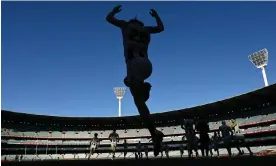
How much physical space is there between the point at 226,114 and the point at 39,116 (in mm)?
36114

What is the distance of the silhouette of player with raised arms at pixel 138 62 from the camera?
Result: 16.9 ft

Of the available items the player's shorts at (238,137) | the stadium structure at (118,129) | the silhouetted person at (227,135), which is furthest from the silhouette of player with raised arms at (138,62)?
the stadium structure at (118,129)

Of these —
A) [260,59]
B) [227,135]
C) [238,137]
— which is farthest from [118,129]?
[238,137]

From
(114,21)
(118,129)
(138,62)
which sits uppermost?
(118,129)

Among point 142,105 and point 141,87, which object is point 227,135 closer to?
point 142,105

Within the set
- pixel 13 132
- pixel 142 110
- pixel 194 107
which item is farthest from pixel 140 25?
pixel 13 132

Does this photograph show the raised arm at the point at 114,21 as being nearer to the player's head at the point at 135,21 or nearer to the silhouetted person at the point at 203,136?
the player's head at the point at 135,21

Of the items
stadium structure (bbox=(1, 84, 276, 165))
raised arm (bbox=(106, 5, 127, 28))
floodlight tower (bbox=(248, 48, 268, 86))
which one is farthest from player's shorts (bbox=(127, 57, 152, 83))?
floodlight tower (bbox=(248, 48, 268, 86))

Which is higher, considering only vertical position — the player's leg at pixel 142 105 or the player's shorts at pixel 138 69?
the player's shorts at pixel 138 69

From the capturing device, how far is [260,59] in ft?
217

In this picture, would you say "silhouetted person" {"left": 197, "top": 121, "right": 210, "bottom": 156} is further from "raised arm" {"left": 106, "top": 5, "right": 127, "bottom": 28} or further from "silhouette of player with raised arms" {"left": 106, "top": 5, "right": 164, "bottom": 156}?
"raised arm" {"left": 106, "top": 5, "right": 127, "bottom": 28}

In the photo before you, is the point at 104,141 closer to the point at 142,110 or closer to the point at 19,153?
the point at 19,153

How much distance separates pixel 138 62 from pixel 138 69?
0.51 feet

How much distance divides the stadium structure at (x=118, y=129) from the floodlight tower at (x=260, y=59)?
22838mm
